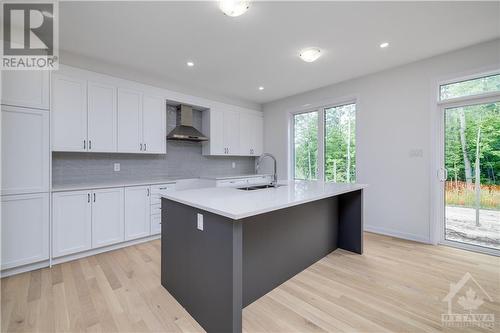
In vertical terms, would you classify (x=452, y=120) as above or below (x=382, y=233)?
above

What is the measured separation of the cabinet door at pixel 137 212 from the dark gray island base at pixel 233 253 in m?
1.36

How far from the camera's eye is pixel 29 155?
2.38m

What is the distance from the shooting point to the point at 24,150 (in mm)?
2346

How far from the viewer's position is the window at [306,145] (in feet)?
15.4

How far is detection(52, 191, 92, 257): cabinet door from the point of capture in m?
2.58

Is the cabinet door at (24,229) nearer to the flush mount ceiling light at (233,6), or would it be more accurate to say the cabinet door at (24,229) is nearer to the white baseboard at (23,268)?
the white baseboard at (23,268)

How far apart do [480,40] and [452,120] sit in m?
1.00

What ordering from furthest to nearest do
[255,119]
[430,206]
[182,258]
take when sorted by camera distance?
[255,119]
[430,206]
[182,258]

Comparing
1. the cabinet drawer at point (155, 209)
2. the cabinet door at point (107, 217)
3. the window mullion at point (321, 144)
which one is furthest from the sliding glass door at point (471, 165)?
the cabinet door at point (107, 217)

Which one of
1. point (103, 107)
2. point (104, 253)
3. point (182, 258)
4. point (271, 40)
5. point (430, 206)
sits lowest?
point (104, 253)

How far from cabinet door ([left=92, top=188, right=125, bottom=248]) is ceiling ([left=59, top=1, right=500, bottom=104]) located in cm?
193

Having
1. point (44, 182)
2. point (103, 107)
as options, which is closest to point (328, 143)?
point (103, 107)

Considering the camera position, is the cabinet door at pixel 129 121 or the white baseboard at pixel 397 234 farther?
the cabinet door at pixel 129 121

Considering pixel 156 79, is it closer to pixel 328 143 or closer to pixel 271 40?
pixel 271 40
